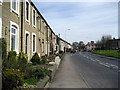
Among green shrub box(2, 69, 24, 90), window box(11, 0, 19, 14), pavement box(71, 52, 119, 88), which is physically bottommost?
pavement box(71, 52, 119, 88)

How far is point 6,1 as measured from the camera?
1015cm

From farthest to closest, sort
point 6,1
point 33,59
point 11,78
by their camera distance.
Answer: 1. point 33,59
2. point 6,1
3. point 11,78

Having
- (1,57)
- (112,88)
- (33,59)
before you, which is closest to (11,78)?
(1,57)

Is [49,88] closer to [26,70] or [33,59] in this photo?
[26,70]

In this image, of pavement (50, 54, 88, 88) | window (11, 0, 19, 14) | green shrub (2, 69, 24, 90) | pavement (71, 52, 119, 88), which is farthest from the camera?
window (11, 0, 19, 14)

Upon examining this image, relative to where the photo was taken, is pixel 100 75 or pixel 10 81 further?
pixel 100 75

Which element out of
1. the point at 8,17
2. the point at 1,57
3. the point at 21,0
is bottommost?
the point at 1,57

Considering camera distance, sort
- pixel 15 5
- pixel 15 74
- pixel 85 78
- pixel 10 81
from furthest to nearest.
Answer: pixel 15 5 → pixel 85 78 → pixel 15 74 → pixel 10 81

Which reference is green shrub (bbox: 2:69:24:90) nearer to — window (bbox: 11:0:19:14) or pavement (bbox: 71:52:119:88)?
pavement (bbox: 71:52:119:88)

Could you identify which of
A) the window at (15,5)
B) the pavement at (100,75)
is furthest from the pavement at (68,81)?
the window at (15,5)

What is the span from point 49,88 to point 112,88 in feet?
9.47

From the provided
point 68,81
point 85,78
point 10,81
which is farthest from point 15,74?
point 85,78

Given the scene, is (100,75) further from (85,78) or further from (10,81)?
(10,81)

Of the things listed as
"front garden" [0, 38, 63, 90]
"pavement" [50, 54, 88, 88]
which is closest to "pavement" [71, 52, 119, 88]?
"pavement" [50, 54, 88, 88]
